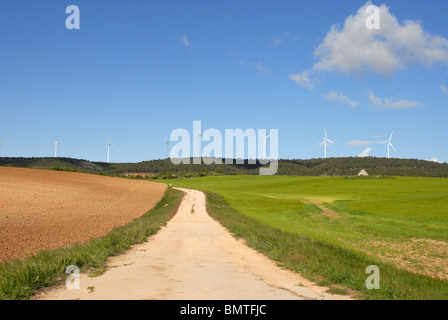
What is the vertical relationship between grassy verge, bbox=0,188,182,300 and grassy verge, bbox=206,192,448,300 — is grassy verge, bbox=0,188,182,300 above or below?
above

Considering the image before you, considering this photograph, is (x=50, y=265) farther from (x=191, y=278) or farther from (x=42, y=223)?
(x=42, y=223)

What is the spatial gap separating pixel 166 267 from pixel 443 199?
45.2 m

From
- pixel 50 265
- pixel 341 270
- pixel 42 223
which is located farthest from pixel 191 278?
pixel 42 223

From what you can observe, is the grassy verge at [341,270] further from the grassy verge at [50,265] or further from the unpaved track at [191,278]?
the grassy verge at [50,265]

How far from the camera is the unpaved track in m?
8.52

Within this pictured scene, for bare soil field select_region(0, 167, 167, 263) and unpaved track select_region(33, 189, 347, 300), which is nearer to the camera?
unpaved track select_region(33, 189, 347, 300)

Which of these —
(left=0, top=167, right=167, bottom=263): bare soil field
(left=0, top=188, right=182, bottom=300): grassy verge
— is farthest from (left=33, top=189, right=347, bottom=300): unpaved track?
(left=0, top=167, right=167, bottom=263): bare soil field

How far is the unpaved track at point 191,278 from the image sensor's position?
8.52 metres

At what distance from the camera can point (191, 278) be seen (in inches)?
405

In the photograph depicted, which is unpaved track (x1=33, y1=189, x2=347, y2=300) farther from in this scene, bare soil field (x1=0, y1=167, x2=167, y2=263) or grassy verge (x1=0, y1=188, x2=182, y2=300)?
bare soil field (x1=0, y1=167, x2=167, y2=263)

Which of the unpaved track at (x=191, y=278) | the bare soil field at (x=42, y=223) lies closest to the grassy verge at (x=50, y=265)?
the unpaved track at (x=191, y=278)
